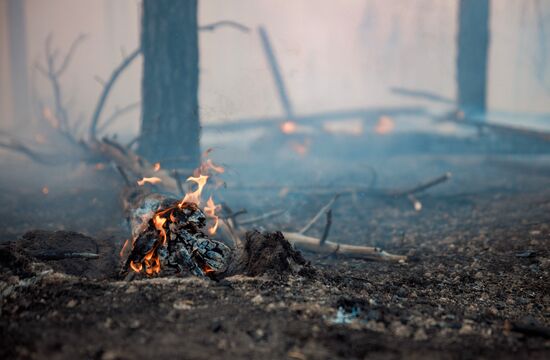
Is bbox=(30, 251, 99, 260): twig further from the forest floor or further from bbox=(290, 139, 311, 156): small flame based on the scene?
bbox=(290, 139, 311, 156): small flame

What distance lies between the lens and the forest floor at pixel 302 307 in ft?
7.64

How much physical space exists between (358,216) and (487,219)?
172 cm

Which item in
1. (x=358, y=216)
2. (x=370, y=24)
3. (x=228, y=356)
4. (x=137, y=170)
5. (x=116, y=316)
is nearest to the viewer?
(x=228, y=356)

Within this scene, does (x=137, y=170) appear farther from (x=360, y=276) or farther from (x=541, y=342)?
(x=541, y=342)

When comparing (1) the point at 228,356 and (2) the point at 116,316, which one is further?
(2) the point at 116,316

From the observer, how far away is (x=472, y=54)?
12.2 meters

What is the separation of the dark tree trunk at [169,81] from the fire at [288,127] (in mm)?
4970

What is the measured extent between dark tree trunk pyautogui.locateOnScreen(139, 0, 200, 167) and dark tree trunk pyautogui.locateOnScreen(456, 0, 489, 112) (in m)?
8.25

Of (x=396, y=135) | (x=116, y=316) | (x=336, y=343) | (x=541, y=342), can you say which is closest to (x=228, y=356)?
(x=336, y=343)

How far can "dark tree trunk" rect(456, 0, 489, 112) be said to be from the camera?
39.3 feet

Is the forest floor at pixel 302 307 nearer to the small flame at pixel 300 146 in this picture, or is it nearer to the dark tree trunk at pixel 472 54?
the small flame at pixel 300 146

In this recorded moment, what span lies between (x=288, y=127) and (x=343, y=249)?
785 centimetres

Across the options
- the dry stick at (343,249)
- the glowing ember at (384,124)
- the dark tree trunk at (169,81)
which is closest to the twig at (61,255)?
the dry stick at (343,249)

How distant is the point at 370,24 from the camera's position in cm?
2541
